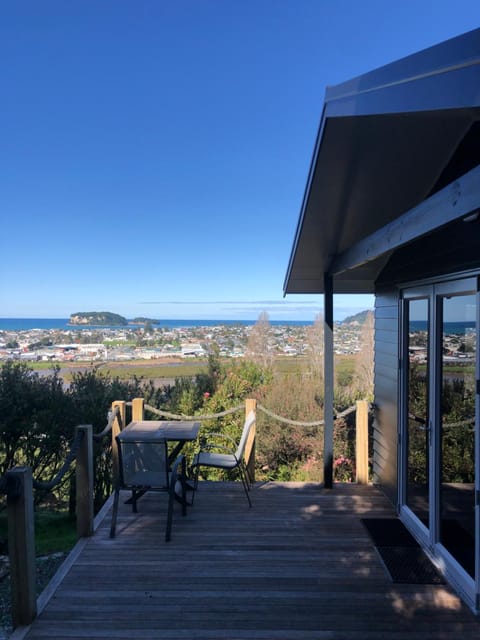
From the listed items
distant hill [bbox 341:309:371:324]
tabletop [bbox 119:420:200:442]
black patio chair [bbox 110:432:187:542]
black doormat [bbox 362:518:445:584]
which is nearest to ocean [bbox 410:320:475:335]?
black doormat [bbox 362:518:445:584]

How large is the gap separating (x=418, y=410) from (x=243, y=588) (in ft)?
6.68

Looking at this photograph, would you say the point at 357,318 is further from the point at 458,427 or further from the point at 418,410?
the point at 458,427

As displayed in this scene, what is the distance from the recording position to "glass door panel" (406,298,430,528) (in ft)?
10.5

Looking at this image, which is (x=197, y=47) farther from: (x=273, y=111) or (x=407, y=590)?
(x=407, y=590)

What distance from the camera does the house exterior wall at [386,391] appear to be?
3.86 meters

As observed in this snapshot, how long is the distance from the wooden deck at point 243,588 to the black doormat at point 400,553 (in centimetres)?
8

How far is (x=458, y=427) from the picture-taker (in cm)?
275

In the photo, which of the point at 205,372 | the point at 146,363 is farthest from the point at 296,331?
the point at 146,363

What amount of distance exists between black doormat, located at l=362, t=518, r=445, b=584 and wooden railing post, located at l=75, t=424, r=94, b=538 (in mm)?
2442

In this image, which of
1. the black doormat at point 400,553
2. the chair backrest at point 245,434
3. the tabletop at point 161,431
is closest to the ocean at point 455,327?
the black doormat at point 400,553

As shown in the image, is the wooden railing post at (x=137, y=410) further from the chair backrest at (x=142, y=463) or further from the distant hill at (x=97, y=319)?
the distant hill at (x=97, y=319)

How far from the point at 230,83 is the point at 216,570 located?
1109 cm

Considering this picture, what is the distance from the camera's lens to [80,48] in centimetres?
828

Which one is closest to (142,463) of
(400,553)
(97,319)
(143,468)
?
(143,468)
